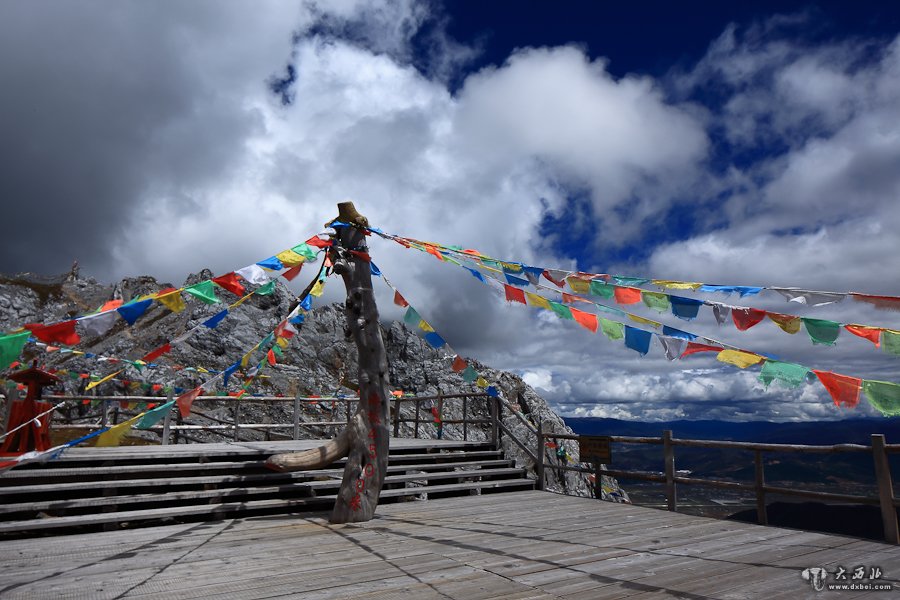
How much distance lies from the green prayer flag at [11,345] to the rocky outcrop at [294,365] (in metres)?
31.7

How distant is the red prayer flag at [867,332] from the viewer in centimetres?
473

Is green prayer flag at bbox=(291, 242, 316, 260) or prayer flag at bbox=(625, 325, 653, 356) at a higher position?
green prayer flag at bbox=(291, 242, 316, 260)

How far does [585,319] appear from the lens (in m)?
6.79

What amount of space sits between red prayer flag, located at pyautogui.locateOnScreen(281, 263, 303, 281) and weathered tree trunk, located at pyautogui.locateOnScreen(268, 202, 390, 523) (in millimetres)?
561

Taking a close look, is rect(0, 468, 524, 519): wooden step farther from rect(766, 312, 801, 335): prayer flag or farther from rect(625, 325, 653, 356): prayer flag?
rect(766, 312, 801, 335): prayer flag

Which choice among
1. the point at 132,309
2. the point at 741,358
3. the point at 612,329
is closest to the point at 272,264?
the point at 132,309

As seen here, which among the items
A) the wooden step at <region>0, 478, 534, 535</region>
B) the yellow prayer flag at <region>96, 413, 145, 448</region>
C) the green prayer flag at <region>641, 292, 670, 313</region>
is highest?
the green prayer flag at <region>641, 292, 670, 313</region>

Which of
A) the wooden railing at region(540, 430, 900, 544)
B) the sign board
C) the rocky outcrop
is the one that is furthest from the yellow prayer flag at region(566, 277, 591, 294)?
the rocky outcrop

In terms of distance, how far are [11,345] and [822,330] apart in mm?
7822

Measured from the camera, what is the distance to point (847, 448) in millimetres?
6500

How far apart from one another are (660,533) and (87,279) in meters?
106

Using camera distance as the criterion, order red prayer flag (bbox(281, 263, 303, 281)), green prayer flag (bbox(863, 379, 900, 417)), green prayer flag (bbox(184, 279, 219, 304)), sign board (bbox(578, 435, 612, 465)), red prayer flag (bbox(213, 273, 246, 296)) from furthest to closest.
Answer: sign board (bbox(578, 435, 612, 465)) → red prayer flag (bbox(281, 263, 303, 281)) → red prayer flag (bbox(213, 273, 246, 296)) → green prayer flag (bbox(184, 279, 219, 304)) → green prayer flag (bbox(863, 379, 900, 417))

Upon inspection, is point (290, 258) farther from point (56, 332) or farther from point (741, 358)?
point (741, 358)

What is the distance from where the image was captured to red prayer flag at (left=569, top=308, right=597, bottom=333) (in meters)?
6.69
